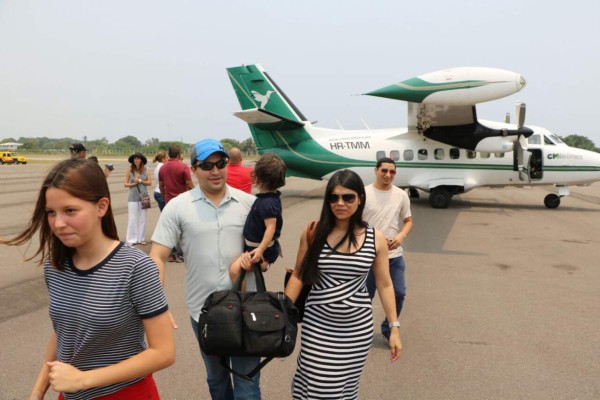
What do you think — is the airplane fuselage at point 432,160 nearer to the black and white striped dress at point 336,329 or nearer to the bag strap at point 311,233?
the bag strap at point 311,233

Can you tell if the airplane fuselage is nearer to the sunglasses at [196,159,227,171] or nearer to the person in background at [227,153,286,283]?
the person in background at [227,153,286,283]

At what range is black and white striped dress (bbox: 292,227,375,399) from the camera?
7.65 ft

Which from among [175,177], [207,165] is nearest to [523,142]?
[175,177]

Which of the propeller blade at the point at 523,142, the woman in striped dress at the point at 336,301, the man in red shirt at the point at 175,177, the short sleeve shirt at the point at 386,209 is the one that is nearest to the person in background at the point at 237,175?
the man in red shirt at the point at 175,177

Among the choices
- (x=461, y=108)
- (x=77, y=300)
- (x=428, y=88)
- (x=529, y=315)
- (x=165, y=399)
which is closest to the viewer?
(x=77, y=300)

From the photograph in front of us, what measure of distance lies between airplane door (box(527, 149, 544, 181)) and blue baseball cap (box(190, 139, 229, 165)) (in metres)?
14.2

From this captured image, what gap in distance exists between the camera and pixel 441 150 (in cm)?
1488

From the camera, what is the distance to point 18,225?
34.4 ft

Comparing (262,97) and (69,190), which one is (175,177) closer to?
(69,190)

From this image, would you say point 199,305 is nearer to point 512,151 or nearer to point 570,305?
point 570,305

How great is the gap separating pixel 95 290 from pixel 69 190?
0.37 m

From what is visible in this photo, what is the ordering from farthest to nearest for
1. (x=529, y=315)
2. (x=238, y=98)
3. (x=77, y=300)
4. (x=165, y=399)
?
(x=238, y=98) → (x=529, y=315) → (x=165, y=399) → (x=77, y=300)

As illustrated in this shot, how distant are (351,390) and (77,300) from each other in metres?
1.56

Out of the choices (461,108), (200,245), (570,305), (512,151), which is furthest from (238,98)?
(200,245)
